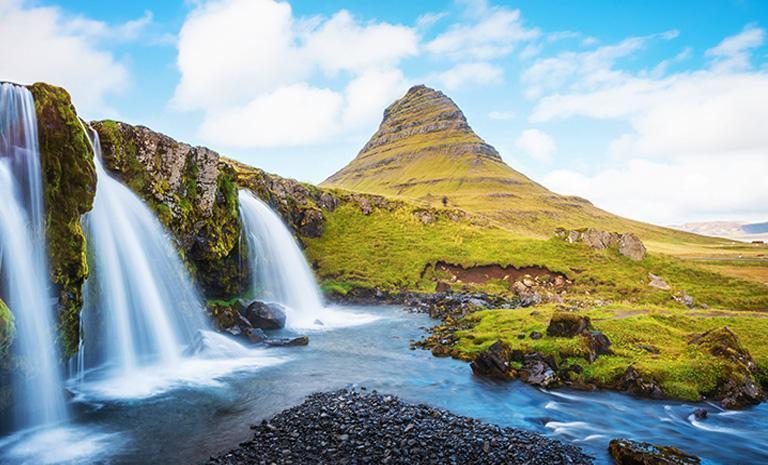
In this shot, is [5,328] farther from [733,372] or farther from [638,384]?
[733,372]

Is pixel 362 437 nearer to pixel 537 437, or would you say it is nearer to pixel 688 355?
pixel 537 437

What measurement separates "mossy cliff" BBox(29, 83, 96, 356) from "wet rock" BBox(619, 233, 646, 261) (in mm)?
60635

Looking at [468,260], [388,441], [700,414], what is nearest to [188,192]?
[388,441]

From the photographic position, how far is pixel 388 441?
551 inches

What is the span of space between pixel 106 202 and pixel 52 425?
13.6 meters

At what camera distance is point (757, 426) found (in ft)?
53.7

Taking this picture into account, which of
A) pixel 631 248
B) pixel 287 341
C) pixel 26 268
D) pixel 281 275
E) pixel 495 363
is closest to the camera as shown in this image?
pixel 26 268

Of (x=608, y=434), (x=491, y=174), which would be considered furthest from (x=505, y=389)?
(x=491, y=174)

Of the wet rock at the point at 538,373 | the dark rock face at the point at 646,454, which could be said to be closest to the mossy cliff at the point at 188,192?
the wet rock at the point at 538,373

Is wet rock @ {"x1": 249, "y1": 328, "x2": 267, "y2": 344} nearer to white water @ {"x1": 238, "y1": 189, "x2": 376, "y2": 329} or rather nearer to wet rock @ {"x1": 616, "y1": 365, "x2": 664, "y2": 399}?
white water @ {"x1": 238, "y1": 189, "x2": 376, "y2": 329}

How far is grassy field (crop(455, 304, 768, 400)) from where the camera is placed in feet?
65.8

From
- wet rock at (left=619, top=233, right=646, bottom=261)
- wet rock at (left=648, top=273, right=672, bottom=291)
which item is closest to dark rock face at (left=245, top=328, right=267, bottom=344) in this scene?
wet rock at (left=648, top=273, right=672, bottom=291)

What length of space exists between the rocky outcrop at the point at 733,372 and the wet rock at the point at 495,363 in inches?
359

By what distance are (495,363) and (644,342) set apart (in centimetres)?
970
